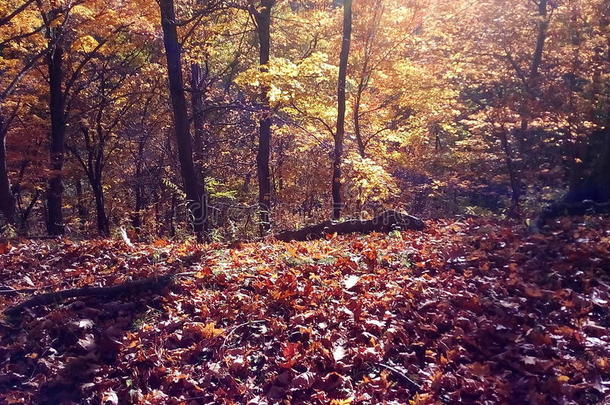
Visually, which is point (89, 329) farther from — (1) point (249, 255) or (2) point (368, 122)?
(2) point (368, 122)

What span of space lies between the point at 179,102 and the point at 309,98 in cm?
622

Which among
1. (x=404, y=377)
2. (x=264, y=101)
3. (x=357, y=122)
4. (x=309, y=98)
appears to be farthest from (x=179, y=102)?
(x=357, y=122)

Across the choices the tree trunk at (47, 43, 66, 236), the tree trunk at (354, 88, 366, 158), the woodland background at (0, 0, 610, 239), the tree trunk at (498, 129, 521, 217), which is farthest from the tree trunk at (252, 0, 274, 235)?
the tree trunk at (498, 129, 521, 217)

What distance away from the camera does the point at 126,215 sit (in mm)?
28125

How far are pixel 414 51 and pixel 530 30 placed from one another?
4557 millimetres

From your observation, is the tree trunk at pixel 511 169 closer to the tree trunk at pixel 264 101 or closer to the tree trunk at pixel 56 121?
the tree trunk at pixel 264 101

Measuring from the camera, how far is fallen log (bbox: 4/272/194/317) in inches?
205

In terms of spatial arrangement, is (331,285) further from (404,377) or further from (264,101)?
(264,101)

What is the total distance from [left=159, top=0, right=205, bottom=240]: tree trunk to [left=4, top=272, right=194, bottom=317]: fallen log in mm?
4520

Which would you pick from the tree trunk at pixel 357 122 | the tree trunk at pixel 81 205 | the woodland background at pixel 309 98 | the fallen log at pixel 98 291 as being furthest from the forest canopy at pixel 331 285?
the tree trunk at pixel 81 205

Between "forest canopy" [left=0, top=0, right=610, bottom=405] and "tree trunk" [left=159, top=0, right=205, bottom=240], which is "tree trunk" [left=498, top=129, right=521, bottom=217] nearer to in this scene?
"forest canopy" [left=0, top=0, right=610, bottom=405]

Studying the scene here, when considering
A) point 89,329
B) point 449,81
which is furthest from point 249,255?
point 449,81

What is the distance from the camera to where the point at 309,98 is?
16.2 m

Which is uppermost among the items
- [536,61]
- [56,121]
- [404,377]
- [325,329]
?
[536,61]
